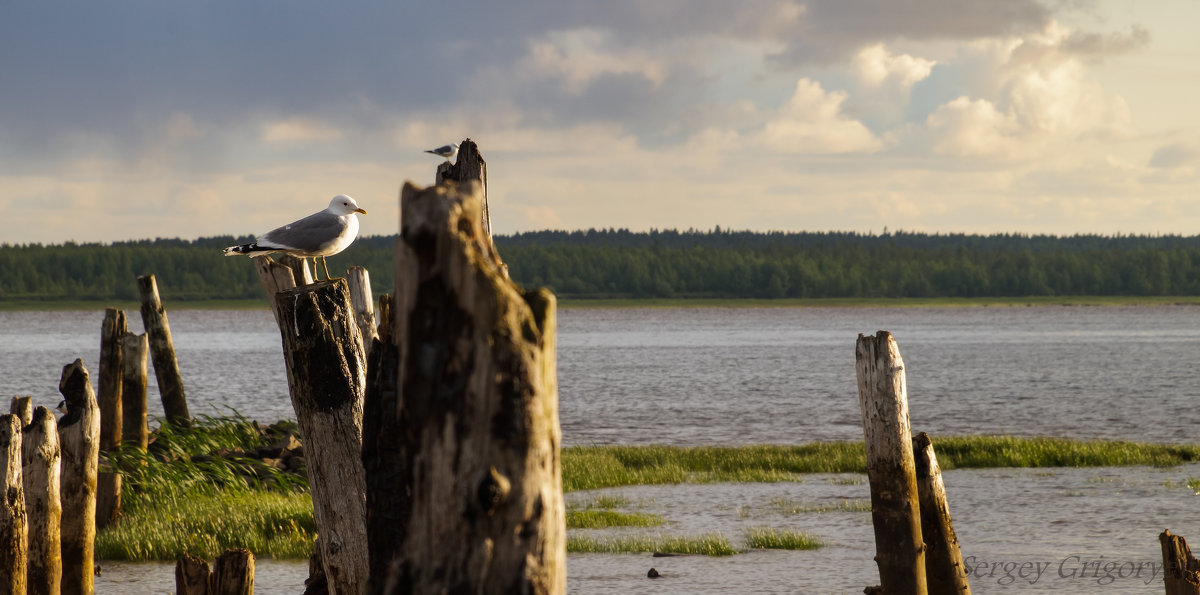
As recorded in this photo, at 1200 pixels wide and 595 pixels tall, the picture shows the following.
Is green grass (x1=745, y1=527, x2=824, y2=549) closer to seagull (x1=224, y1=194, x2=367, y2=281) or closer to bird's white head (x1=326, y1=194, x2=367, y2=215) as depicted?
bird's white head (x1=326, y1=194, x2=367, y2=215)

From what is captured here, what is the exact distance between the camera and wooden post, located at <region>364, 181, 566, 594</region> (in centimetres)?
332

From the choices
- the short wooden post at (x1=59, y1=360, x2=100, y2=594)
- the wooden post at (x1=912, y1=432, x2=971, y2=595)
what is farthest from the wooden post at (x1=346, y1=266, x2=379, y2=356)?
the wooden post at (x1=912, y1=432, x2=971, y2=595)

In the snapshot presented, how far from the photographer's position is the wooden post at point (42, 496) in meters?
9.37

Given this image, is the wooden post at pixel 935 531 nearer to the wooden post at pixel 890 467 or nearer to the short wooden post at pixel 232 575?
the wooden post at pixel 890 467

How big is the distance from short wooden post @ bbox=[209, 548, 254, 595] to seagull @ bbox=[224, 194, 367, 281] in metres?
1.96

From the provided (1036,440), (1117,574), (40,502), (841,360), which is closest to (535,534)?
(40,502)

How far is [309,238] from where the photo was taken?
8195mm

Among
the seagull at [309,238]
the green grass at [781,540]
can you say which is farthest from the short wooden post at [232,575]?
the green grass at [781,540]

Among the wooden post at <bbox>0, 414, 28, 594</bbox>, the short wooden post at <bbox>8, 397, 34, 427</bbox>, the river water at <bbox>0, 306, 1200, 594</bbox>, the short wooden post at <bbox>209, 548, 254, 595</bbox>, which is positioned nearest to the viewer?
the short wooden post at <bbox>209, 548, 254, 595</bbox>

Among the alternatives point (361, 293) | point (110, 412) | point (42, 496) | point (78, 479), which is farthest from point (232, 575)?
point (110, 412)

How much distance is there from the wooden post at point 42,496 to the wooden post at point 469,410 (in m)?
7.00

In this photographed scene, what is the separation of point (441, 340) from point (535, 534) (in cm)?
63

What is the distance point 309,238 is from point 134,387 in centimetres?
1077

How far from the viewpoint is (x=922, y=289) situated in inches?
7820
